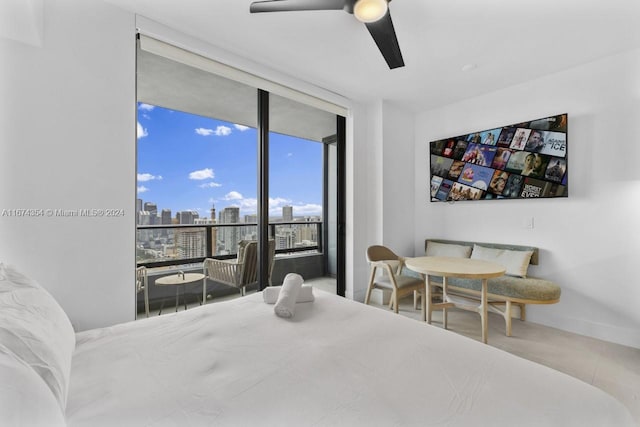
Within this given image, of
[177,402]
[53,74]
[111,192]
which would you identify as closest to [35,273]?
[111,192]

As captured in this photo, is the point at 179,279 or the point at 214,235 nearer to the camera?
the point at 179,279

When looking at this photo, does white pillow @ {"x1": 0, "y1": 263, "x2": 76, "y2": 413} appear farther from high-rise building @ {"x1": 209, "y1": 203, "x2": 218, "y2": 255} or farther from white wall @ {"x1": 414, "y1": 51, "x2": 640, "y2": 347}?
white wall @ {"x1": 414, "y1": 51, "x2": 640, "y2": 347}

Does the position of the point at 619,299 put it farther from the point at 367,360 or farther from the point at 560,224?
the point at 367,360

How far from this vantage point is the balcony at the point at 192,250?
273 cm

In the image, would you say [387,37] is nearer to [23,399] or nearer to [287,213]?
[287,213]

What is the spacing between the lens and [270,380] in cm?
96

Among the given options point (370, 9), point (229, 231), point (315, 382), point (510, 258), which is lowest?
point (315, 382)

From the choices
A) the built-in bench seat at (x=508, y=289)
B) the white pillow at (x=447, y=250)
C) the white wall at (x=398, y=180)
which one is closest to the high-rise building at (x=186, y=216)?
the white wall at (x=398, y=180)

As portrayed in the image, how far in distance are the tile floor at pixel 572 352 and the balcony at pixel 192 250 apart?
0.59 feet

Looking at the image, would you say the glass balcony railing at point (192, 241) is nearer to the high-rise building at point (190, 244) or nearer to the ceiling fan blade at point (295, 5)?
the high-rise building at point (190, 244)

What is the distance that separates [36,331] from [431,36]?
3036 millimetres

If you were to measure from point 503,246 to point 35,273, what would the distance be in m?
4.17

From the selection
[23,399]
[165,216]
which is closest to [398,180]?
[165,216]

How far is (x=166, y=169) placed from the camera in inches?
109
